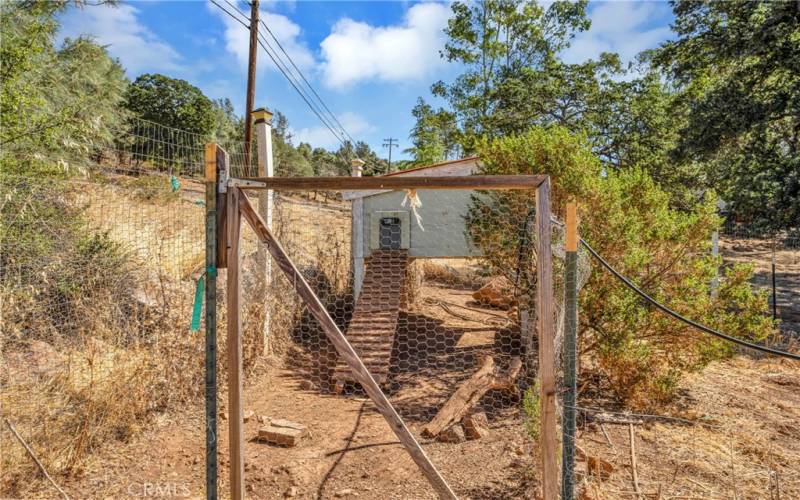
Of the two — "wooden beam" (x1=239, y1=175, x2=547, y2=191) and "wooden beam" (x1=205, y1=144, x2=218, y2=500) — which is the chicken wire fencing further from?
"wooden beam" (x1=239, y1=175, x2=547, y2=191)

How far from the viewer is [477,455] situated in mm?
3408

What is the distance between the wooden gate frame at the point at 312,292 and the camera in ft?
6.63

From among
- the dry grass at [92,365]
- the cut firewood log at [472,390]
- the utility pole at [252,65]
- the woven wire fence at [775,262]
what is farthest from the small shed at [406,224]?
the woven wire fence at [775,262]

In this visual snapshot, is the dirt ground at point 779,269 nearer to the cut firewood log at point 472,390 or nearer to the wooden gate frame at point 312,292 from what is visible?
the cut firewood log at point 472,390

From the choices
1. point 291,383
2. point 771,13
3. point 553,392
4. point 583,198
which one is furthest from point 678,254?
point 771,13

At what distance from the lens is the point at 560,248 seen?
400cm

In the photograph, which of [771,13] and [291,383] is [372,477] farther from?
[771,13]

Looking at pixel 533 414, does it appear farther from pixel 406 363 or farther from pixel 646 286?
pixel 406 363

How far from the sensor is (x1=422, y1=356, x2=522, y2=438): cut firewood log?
3.95 meters

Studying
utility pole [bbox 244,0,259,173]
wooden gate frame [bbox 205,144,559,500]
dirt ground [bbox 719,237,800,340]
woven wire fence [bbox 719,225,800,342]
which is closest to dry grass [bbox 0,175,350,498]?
wooden gate frame [bbox 205,144,559,500]

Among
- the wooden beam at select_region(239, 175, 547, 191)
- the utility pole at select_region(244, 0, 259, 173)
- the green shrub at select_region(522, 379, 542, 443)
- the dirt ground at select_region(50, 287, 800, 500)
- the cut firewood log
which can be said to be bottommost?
the dirt ground at select_region(50, 287, 800, 500)

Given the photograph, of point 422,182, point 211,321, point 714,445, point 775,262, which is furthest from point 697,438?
point 775,262

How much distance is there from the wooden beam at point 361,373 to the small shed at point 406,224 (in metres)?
5.85

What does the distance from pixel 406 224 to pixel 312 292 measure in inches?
242
